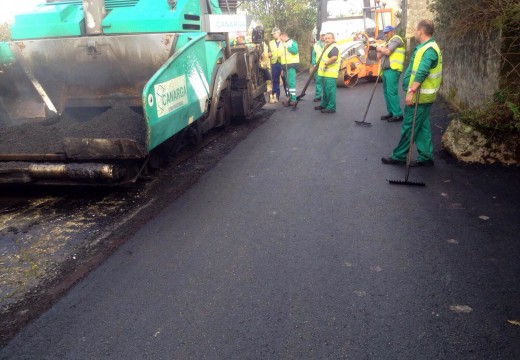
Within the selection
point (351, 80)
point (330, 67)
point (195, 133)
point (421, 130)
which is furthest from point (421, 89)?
point (351, 80)

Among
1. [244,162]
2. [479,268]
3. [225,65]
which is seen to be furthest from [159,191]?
[479,268]

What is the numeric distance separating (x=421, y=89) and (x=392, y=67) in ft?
8.75

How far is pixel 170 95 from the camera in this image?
5.00 m

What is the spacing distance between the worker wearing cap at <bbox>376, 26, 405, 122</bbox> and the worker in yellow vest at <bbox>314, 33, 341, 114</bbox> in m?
1.14

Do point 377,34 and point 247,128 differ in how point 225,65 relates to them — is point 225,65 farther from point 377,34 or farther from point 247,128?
point 377,34

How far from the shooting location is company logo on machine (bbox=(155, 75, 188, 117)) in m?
4.72

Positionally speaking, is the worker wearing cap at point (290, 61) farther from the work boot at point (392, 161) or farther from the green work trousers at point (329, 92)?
the work boot at point (392, 161)

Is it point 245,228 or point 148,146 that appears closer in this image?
point 245,228

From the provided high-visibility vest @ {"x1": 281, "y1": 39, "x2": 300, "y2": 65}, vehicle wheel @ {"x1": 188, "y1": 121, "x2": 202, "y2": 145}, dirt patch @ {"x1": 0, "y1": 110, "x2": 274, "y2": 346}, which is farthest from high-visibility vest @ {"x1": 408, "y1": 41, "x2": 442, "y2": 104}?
high-visibility vest @ {"x1": 281, "y1": 39, "x2": 300, "y2": 65}

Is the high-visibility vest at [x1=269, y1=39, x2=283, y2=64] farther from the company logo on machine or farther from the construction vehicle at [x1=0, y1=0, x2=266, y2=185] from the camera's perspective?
the company logo on machine

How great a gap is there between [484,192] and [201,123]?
12.3 feet

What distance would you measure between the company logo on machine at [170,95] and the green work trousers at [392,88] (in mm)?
4008

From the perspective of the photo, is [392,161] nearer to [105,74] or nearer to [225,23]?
[225,23]

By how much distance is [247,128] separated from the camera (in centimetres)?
838
